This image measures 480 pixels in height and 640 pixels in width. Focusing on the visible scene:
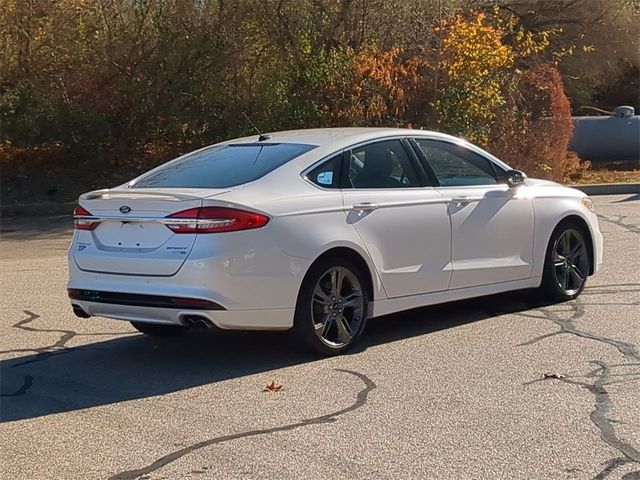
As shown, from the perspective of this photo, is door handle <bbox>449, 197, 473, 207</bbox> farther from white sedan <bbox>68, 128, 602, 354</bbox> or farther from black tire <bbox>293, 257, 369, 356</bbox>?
black tire <bbox>293, 257, 369, 356</bbox>

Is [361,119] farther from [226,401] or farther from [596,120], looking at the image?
[226,401]

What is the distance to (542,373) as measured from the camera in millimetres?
6406

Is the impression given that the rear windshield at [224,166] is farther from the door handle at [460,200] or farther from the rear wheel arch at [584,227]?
the rear wheel arch at [584,227]

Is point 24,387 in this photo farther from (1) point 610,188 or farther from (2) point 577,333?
(1) point 610,188

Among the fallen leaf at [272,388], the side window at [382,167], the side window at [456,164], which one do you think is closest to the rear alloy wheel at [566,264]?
the side window at [456,164]

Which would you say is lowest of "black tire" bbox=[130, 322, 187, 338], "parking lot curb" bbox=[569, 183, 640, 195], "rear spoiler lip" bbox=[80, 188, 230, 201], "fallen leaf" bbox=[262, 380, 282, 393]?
"parking lot curb" bbox=[569, 183, 640, 195]

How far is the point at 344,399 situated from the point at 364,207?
5.49 ft

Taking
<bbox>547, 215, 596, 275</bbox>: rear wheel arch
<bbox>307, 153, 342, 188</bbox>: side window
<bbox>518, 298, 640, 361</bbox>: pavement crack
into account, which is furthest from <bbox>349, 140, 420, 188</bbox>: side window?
<bbox>547, 215, 596, 275</bbox>: rear wheel arch

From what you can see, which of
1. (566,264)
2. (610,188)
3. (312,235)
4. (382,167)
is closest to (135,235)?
(312,235)

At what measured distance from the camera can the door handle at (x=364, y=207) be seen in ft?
23.0

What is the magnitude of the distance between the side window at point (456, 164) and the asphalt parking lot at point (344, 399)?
117cm

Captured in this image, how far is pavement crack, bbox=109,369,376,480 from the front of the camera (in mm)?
4805

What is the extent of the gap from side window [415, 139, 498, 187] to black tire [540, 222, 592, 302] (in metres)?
0.91

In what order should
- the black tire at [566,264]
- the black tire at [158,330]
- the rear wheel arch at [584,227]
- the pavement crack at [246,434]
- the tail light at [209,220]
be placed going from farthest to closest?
the rear wheel arch at [584,227], the black tire at [566,264], the black tire at [158,330], the tail light at [209,220], the pavement crack at [246,434]
